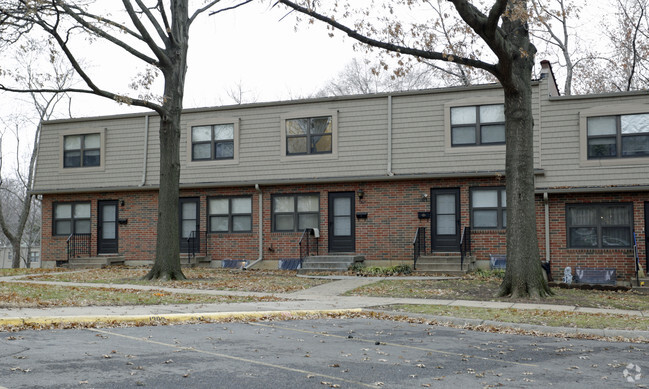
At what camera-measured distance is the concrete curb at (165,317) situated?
9.66m

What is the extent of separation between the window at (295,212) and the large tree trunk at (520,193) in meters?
9.39

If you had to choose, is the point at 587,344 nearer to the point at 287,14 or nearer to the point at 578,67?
the point at 287,14

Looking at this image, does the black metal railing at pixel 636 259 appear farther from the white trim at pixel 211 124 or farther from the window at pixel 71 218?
the window at pixel 71 218

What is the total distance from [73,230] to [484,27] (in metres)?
18.7

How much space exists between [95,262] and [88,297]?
38.6 feet

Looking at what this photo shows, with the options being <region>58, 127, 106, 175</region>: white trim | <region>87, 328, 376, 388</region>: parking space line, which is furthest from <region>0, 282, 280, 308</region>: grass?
<region>58, 127, 106, 175</region>: white trim

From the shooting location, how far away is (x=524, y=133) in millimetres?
14586

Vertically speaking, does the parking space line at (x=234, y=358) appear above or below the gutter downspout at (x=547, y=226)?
below

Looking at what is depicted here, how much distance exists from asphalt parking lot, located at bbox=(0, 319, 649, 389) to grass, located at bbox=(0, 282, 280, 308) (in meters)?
2.90

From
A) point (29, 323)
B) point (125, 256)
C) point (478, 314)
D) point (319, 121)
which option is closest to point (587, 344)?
point (478, 314)

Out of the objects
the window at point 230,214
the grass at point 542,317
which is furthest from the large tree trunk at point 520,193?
the window at point 230,214

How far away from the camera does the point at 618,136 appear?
65.3 feet

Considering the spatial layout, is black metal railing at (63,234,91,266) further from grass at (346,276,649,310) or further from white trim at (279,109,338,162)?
grass at (346,276,649,310)

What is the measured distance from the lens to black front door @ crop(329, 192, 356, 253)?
22.5 metres
